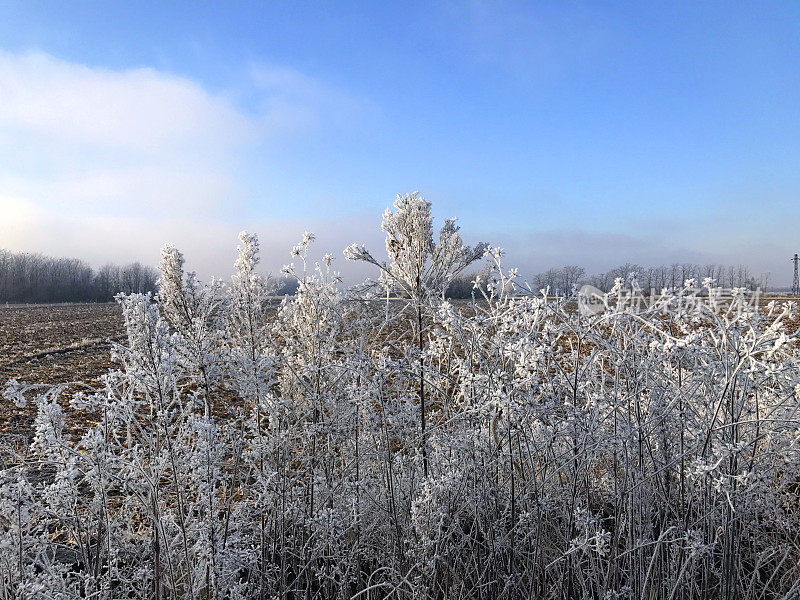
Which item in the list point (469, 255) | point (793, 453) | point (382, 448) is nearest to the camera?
point (793, 453)

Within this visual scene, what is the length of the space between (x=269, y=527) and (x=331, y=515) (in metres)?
0.88

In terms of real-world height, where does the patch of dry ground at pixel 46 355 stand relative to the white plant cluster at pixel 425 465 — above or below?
below

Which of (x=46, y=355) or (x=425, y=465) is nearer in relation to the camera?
(x=425, y=465)

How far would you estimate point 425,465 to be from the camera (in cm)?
385

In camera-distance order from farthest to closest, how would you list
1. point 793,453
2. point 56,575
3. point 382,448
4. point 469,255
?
1. point 469,255
2. point 382,448
3. point 793,453
4. point 56,575

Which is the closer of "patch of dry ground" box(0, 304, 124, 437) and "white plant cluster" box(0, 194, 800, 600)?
"white plant cluster" box(0, 194, 800, 600)

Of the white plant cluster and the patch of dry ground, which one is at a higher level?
the white plant cluster

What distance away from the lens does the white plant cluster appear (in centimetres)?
240

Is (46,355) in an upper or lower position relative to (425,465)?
lower

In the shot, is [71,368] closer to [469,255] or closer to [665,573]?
[469,255]

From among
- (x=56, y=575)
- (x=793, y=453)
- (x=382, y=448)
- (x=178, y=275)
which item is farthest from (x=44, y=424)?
(x=793, y=453)

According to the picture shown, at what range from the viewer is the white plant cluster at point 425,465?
2400 mm

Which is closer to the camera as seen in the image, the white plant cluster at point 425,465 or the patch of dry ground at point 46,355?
the white plant cluster at point 425,465

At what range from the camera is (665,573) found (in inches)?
110
